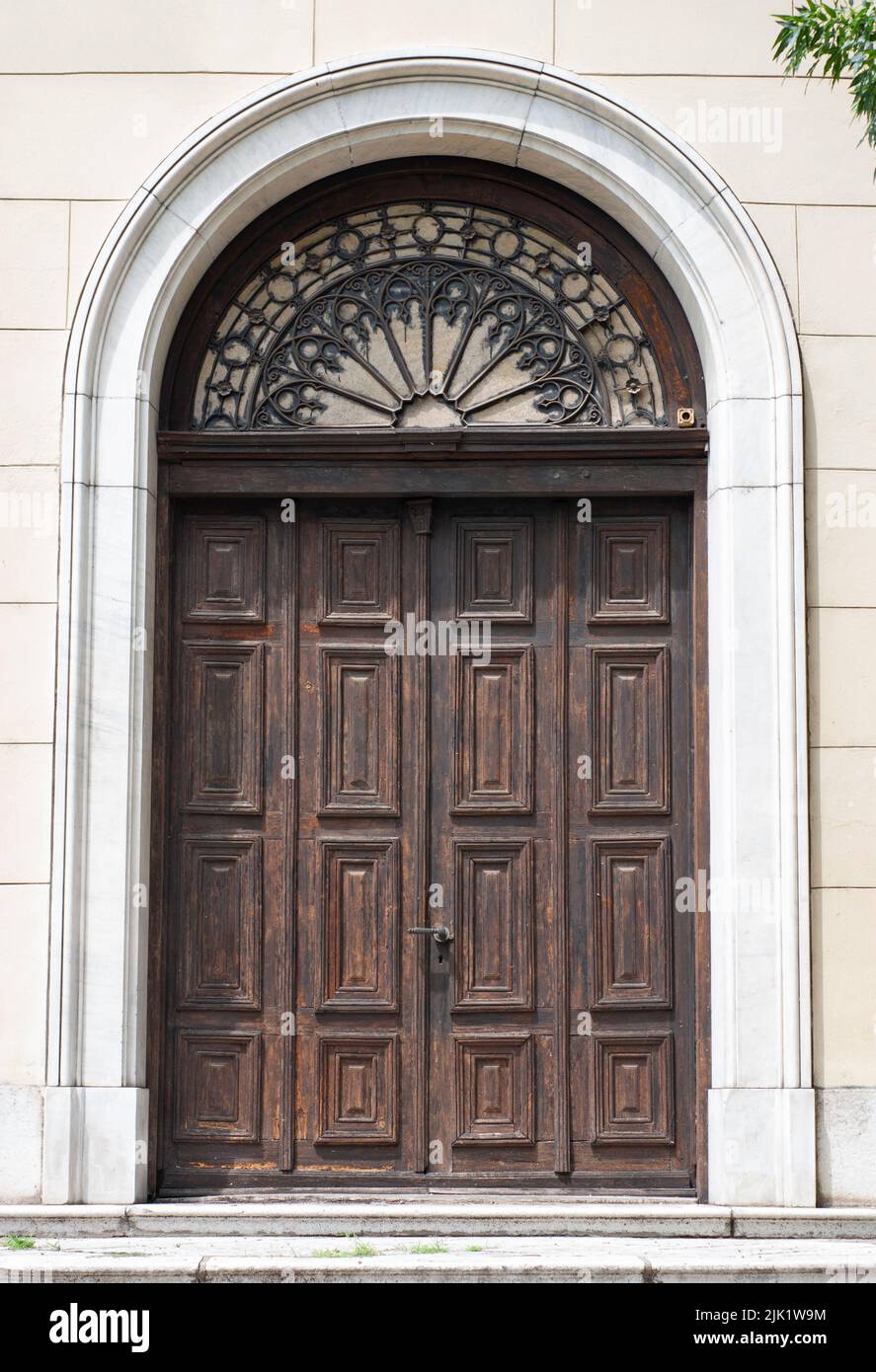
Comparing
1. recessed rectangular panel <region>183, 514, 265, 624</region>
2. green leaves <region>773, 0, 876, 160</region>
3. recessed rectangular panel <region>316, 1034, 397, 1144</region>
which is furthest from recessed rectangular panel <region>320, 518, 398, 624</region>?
green leaves <region>773, 0, 876, 160</region>

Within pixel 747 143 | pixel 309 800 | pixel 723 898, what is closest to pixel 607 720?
pixel 723 898

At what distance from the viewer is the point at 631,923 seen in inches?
322

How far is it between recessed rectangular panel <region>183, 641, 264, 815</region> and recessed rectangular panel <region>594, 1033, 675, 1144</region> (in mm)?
2218

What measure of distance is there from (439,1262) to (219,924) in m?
2.17

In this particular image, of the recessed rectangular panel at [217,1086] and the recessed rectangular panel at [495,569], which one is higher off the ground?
the recessed rectangular panel at [495,569]

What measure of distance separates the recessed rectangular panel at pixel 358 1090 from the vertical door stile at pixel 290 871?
0.16 metres

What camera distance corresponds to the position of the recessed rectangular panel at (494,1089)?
26.5ft

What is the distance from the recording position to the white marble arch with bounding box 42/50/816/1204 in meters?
7.70

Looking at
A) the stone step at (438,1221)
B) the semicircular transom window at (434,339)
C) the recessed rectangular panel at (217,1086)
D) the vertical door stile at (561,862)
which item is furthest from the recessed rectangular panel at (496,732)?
the stone step at (438,1221)

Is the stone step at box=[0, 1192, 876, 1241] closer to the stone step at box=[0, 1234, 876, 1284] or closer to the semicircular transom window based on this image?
the stone step at box=[0, 1234, 876, 1284]

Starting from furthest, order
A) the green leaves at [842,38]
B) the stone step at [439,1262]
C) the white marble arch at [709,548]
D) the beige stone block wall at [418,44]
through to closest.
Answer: the beige stone block wall at [418,44], the white marble arch at [709,548], the stone step at [439,1262], the green leaves at [842,38]

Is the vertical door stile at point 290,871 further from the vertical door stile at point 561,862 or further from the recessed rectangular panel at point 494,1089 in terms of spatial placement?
the vertical door stile at point 561,862

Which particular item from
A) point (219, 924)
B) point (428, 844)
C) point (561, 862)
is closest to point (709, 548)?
point (561, 862)

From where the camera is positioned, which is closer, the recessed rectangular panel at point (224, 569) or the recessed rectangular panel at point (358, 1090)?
the recessed rectangular panel at point (358, 1090)
